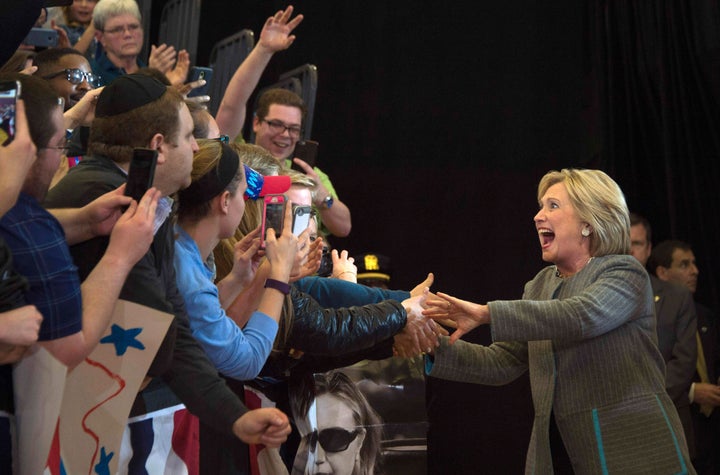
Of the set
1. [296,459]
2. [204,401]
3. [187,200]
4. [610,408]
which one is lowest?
[296,459]

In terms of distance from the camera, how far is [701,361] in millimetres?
5887

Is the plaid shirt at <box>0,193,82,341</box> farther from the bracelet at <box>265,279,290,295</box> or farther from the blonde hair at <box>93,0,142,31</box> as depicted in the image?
the blonde hair at <box>93,0,142,31</box>

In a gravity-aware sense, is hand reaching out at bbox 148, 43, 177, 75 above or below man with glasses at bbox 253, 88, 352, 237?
above

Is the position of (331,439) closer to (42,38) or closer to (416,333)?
(416,333)

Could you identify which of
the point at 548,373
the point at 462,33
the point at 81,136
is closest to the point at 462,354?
the point at 548,373

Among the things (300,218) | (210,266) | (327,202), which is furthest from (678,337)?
(210,266)

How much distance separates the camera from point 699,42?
5934 mm

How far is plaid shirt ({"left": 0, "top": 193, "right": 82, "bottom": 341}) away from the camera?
6.33 ft

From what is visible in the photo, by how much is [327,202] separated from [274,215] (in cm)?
182

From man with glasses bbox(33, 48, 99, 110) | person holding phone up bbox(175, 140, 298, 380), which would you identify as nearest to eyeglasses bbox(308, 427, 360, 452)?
person holding phone up bbox(175, 140, 298, 380)

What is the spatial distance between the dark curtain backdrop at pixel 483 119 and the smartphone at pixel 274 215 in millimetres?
3004

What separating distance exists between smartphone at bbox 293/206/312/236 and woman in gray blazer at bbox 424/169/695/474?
56 centimetres

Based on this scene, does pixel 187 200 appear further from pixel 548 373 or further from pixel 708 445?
pixel 708 445

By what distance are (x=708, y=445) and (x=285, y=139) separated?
3054mm
